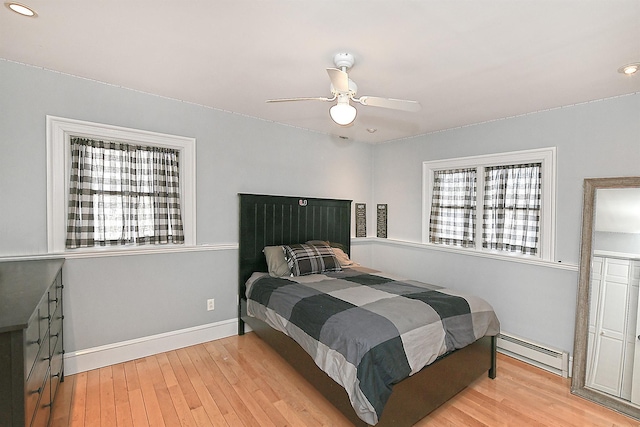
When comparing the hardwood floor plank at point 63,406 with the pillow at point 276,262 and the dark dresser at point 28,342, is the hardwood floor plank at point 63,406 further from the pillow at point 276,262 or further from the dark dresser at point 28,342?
the pillow at point 276,262

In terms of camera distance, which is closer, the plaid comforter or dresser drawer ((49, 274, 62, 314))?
the plaid comforter

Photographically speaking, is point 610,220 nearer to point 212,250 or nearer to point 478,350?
point 478,350

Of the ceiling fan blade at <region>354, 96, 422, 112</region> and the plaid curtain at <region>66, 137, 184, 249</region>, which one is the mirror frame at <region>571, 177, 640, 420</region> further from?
the plaid curtain at <region>66, 137, 184, 249</region>

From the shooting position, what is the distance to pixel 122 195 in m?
2.87

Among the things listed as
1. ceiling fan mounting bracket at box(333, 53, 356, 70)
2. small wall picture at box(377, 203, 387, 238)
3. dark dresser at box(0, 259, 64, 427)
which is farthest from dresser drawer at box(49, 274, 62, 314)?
small wall picture at box(377, 203, 387, 238)

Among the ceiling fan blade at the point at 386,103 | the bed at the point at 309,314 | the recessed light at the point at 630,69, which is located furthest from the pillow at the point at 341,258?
the recessed light at the point at 630,69

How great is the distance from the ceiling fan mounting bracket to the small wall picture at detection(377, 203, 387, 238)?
2.87m

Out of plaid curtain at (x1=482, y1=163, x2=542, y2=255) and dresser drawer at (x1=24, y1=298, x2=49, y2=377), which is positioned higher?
plaid curtain at (x1=482, y1=163, x2=542, y2=255)

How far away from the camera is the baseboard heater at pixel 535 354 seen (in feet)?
9.23

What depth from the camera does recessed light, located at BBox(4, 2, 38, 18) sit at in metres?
1.61

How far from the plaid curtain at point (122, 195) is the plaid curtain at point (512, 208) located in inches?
135

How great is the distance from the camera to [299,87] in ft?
8.56

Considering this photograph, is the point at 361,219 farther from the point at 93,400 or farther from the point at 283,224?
the point at 93,400

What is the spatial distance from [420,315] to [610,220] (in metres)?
1.93
